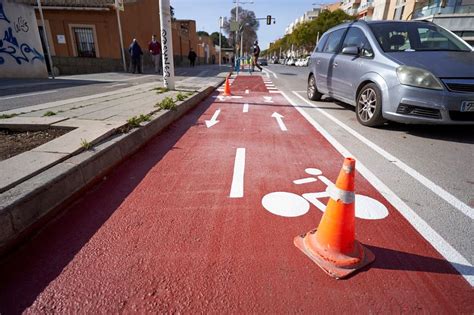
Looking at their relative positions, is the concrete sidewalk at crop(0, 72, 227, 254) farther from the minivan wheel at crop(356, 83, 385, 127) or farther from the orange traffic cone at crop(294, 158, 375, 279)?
the minivan wheel at crop(356, 83, 385, 127)

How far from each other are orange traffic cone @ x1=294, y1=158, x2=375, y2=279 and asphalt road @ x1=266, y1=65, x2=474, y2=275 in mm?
727

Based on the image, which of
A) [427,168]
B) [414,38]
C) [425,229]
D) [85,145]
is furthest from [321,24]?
[425,229]

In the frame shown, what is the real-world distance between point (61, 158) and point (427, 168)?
4323mm

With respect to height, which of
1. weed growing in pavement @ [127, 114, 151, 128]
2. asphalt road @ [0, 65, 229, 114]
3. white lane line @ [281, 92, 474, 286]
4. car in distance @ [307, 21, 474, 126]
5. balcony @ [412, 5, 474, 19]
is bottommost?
white lane line @ [281, 92, 474, 286]

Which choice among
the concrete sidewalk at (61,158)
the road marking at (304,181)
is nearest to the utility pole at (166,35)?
the concrete sidewalk at (61,158)

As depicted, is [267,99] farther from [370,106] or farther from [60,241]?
[60,241]

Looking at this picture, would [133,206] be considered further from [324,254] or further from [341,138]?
[341,138]

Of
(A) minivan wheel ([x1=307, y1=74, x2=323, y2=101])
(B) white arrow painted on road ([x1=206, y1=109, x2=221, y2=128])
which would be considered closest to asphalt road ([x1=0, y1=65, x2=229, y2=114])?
(B) white arrow painted on road ([x1=206, y1=109, x2=221, y2=128])

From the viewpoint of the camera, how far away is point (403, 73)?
457cm

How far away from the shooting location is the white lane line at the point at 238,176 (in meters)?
2.92

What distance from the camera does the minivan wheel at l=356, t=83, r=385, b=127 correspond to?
16.7ft

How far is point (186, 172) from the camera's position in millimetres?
3426

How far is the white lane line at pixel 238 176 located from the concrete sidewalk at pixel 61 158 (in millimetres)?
1524

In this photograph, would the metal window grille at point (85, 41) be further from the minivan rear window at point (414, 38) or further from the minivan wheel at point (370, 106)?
the minivan wheel at point (370, 106)
